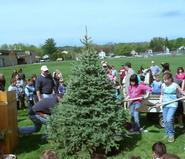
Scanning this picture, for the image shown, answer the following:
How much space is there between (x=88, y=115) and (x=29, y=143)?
2.57 meters

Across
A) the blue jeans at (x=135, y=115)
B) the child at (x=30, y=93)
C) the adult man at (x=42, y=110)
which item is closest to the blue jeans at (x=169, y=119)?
the blue jeans at (x=135, y=115)

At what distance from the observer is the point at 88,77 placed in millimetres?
9281

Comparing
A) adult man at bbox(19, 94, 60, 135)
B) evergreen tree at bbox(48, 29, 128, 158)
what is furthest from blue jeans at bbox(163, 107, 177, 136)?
adult man at bbox(19, 94, 60, 135)

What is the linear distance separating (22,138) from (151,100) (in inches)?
143

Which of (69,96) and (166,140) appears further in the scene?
(166,140)

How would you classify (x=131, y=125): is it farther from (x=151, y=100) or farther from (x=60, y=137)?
(x=60, y=137)

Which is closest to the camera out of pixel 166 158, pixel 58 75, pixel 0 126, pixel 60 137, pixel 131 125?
pixel 166 158

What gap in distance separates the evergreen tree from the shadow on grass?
1205mm

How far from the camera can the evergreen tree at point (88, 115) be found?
9.00 meters

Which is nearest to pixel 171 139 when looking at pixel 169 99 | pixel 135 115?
pixel 169 99

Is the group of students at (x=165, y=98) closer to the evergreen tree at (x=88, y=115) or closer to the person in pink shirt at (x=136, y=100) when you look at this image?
the person in pink shirt at (x=136, y=100)

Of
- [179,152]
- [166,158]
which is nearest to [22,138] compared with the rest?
[179,152]

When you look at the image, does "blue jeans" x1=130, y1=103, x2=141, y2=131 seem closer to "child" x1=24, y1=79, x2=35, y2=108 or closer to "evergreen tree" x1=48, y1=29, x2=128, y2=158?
"evergreen tree" x1=48, y1=29, x2=128, y2=158

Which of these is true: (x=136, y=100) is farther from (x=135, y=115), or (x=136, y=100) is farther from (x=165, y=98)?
(x=165, y=98)
